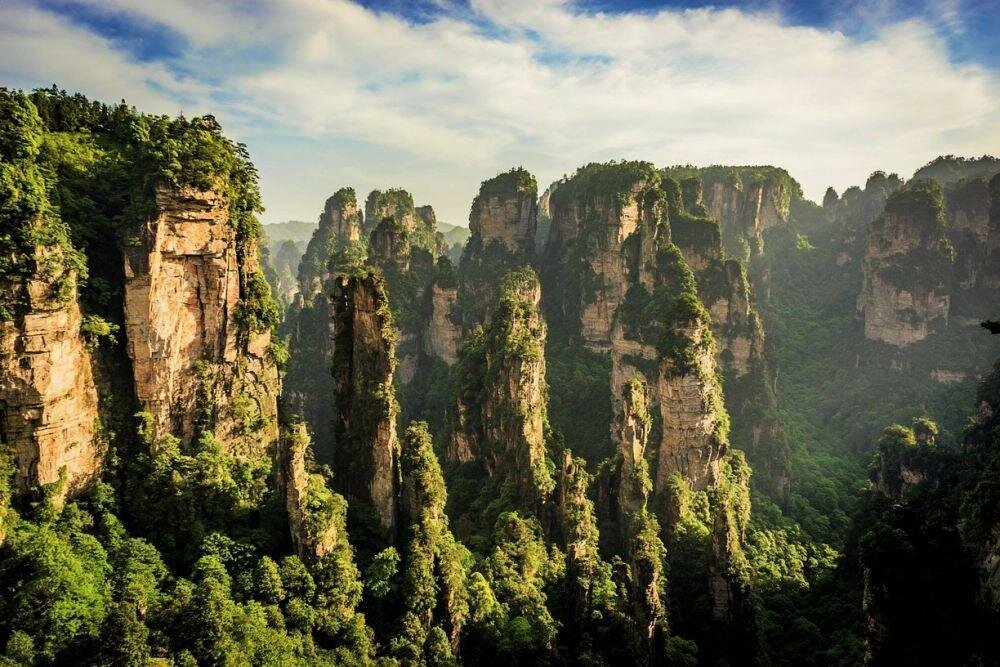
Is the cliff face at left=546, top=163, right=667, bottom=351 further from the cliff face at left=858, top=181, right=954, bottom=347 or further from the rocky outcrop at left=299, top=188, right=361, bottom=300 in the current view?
the rocky outcrop at left=299, top=188, right=361, bottom=300

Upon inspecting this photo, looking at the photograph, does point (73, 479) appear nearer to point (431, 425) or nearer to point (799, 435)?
point (431, 425)

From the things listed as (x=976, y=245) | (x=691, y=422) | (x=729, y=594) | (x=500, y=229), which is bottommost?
(x=729, y=594)

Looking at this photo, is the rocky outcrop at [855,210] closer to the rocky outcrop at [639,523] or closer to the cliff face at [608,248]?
the cliff face at [608,248]

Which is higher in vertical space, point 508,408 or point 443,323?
point 443,323

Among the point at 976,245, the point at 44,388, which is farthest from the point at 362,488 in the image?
the point at 976,245

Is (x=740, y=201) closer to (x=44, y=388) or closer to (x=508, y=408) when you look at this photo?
(x=508, y=408)

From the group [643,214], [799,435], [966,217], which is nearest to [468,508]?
[643,214]
